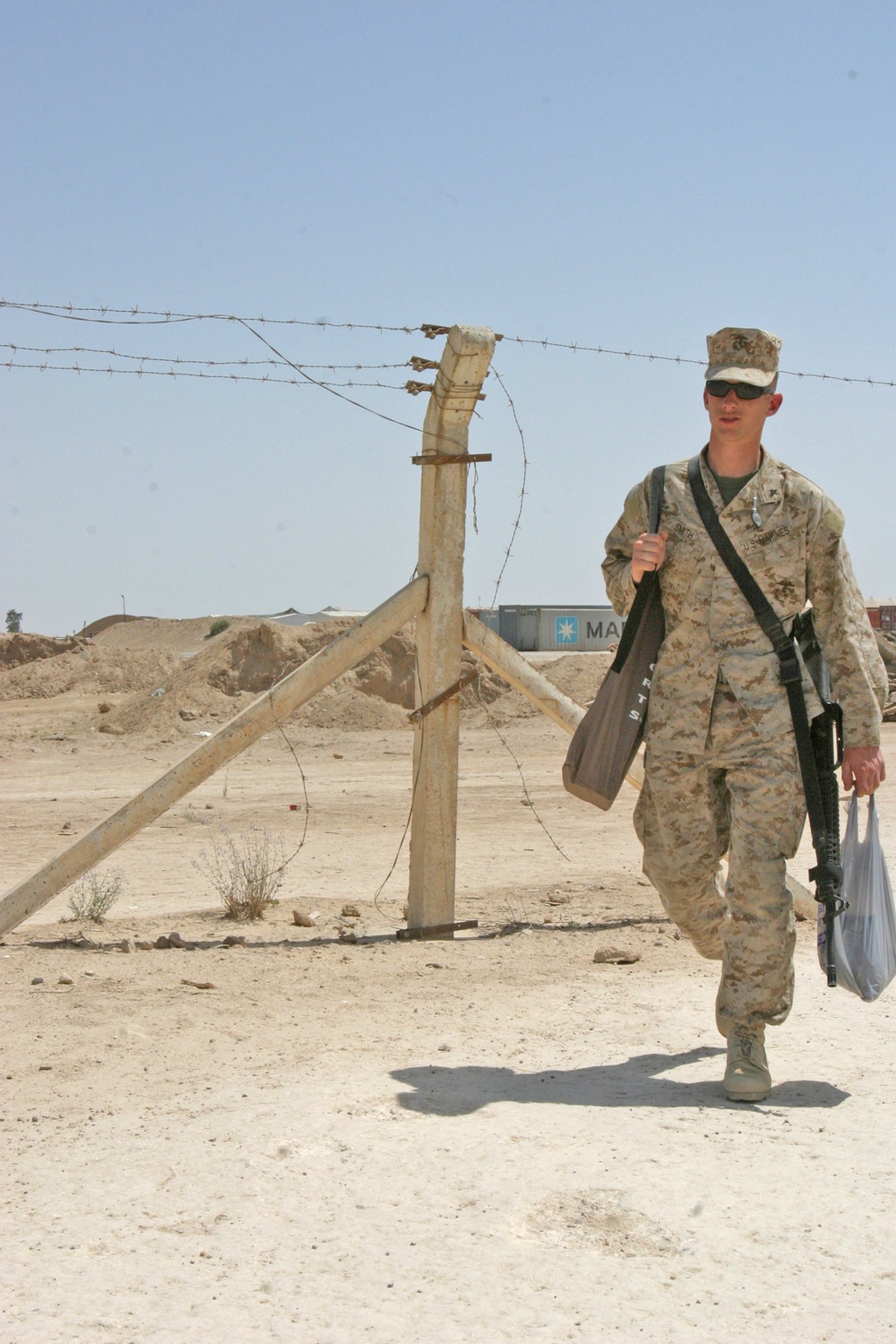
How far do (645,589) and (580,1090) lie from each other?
1.50m

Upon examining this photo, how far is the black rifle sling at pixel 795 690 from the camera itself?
4.26 m

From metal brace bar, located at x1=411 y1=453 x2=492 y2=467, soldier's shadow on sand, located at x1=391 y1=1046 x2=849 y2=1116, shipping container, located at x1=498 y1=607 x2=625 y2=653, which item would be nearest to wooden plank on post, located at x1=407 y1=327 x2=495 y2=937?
metal brace bar, located at x1=411 y1=453 x2=492 y2=467

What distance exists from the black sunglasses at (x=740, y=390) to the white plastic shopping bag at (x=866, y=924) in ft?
4.10

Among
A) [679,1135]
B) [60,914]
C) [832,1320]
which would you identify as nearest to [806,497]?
[679,1135]

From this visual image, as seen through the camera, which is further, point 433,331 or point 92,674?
point 92,674

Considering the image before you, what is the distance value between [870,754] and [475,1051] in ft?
5.06

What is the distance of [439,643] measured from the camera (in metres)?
6.43

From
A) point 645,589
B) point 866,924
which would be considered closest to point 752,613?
point 645,589

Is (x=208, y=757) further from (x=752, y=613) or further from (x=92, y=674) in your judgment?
(x=92, y=674)

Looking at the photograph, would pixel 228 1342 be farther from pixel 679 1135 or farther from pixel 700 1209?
pixel 679 1135

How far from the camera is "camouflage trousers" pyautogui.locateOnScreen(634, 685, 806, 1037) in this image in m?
4.21

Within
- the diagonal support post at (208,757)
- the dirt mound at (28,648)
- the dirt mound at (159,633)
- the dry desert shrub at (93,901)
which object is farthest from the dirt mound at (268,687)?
the dirt mound at (159,633)

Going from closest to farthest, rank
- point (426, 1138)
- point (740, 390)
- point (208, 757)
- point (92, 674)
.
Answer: point (426, 1138) < point (740, 390) < point (208, 757) < point (92, 674)

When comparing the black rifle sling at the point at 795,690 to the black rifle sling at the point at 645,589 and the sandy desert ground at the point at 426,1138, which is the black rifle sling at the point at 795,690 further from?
the sandy desert ground at the point at 426,1138
